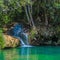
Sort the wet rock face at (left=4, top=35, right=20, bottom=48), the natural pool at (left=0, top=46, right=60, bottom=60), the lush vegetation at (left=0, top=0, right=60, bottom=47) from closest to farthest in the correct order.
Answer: the natural pool at (left=0, top=46, right=60, bottom=60) < the wet rock face at (left=4, top=35, right=20, bottom=48) < the lush vegetation at (left=0, top=0, right=60, bottom=47)

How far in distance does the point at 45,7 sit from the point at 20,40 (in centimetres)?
383

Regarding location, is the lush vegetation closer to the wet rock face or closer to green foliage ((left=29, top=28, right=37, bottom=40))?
green foliage ((left=29, top=28, right=37, bottom=40))

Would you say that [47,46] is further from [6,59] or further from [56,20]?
[6,59]

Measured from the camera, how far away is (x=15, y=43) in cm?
2502

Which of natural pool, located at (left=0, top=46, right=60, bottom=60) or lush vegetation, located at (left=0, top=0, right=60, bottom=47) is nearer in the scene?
natural pool, located at (left=0, top=46, right=60, bottom=60)

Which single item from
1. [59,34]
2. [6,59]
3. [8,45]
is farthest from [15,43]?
[6,59]

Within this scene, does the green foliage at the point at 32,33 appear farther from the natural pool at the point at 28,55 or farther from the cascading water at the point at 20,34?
the natural pool at the point at 28,55

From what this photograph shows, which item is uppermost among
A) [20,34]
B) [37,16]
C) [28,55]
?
[37,16]

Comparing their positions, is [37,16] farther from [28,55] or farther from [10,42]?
[28,55]

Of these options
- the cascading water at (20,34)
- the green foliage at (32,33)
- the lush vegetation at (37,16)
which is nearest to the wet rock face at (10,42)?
the cascading water at (20,34)

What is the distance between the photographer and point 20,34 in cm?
2770

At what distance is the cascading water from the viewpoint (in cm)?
2693

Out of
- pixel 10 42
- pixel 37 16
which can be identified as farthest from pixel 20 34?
pixel 10 42

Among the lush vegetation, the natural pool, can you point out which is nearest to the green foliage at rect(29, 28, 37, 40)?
the lush vegetation
